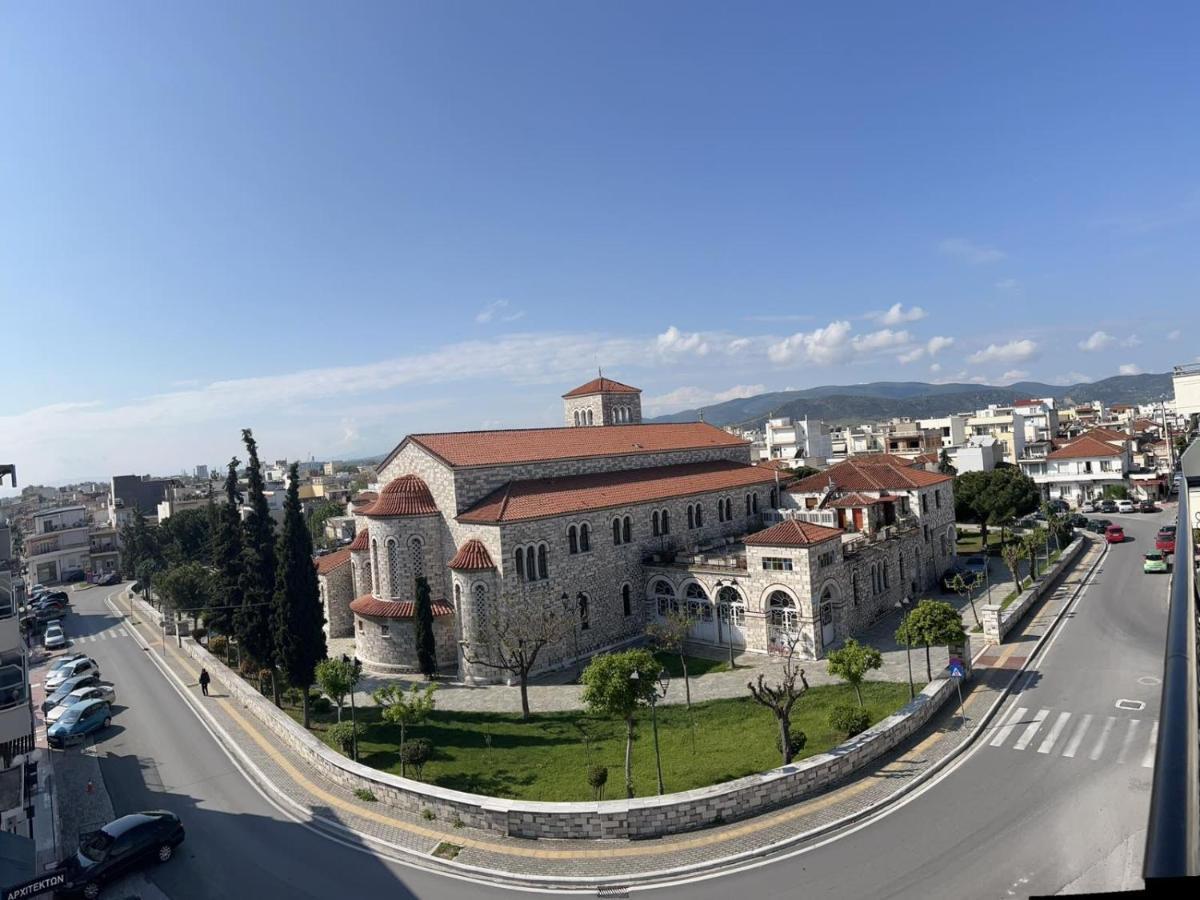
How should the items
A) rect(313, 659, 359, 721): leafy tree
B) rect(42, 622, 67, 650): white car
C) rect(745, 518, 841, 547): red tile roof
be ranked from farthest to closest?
rect(42, 622, 67, 650): white car
rect(745, 518, 841, 547): red tile roof
rect(313, 659, 359, 721): leafy tree

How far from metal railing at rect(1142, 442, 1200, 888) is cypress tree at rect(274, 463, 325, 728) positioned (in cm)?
2595

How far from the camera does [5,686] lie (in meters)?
18.6

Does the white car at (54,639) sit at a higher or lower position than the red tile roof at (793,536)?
lower

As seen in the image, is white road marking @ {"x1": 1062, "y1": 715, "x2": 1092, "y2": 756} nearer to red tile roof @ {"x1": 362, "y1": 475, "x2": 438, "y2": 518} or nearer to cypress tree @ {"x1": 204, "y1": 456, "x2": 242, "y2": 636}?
red tile roof @ {"x1": 362, "y1": 475, "x2": 438, "y2": 518}

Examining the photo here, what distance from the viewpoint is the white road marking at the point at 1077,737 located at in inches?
721

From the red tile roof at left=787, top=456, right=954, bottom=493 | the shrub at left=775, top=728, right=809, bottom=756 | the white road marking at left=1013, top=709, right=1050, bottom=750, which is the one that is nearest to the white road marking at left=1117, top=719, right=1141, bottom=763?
the white road marking at left=1013, top=709, right=1050, bottom=750

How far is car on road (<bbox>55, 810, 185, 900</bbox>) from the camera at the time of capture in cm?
1518

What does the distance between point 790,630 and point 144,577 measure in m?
50.3

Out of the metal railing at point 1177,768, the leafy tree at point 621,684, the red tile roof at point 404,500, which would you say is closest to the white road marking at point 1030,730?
the leafy tree at point 621,684

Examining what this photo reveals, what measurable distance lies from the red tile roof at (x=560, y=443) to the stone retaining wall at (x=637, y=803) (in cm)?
1645

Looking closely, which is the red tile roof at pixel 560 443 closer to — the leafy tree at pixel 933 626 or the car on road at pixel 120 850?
the car on road at pixel 120 850

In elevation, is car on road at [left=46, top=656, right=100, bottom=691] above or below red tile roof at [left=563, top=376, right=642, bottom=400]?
below

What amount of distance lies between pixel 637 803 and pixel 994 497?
4059 centimetres

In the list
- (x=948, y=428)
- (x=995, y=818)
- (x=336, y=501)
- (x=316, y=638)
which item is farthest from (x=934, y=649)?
(x=336, y=501)
